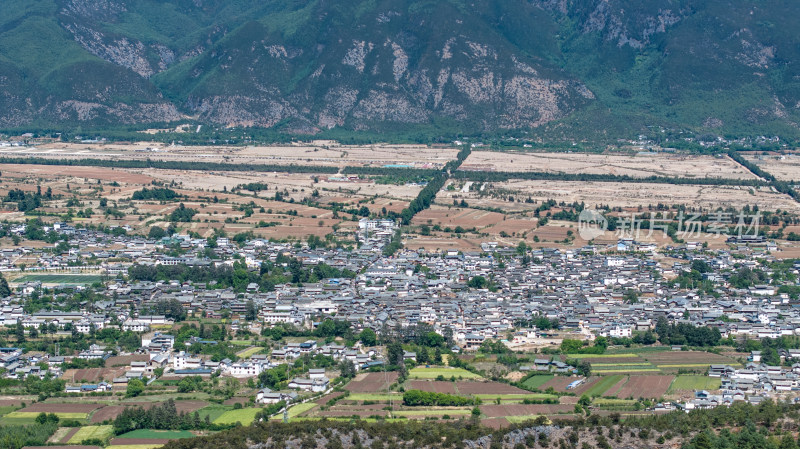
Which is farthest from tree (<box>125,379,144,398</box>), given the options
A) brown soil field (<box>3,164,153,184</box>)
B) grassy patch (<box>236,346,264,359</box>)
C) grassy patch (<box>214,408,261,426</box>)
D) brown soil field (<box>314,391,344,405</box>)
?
brown soil field (<box>3,164,153,184</box>)

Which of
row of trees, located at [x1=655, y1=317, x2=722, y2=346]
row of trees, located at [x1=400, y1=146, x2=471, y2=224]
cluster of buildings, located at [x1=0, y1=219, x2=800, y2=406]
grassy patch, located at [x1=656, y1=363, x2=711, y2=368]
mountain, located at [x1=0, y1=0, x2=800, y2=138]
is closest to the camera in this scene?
grassy patch, located at [x1=656, y1=363, x2=711, y2=368]

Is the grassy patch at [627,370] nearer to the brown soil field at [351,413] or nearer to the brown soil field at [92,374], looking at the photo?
the brown soil field at [351,413]

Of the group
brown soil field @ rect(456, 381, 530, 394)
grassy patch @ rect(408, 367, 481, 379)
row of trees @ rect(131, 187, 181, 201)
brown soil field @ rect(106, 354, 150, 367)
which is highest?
row of trees @ rect(131, 187, 181, 201)

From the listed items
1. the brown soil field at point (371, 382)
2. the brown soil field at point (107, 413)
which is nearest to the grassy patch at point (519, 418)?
the brown soil field at point (371, 382)

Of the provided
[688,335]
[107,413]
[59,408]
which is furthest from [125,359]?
[688,335]

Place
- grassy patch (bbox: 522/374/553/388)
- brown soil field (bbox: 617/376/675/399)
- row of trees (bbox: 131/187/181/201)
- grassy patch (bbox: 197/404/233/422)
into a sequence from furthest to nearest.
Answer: row of trees (bbox: 131/187/181/201) → grassy patch (bbox: 522/374/553/388) → brown soil field (bbox: 617/376/675/399) → grassy patch (bbox: 197/404/233/422)

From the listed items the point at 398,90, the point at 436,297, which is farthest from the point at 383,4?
the point at 436,297

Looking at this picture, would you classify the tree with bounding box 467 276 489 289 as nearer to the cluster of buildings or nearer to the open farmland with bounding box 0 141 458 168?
the cluster of buildings
